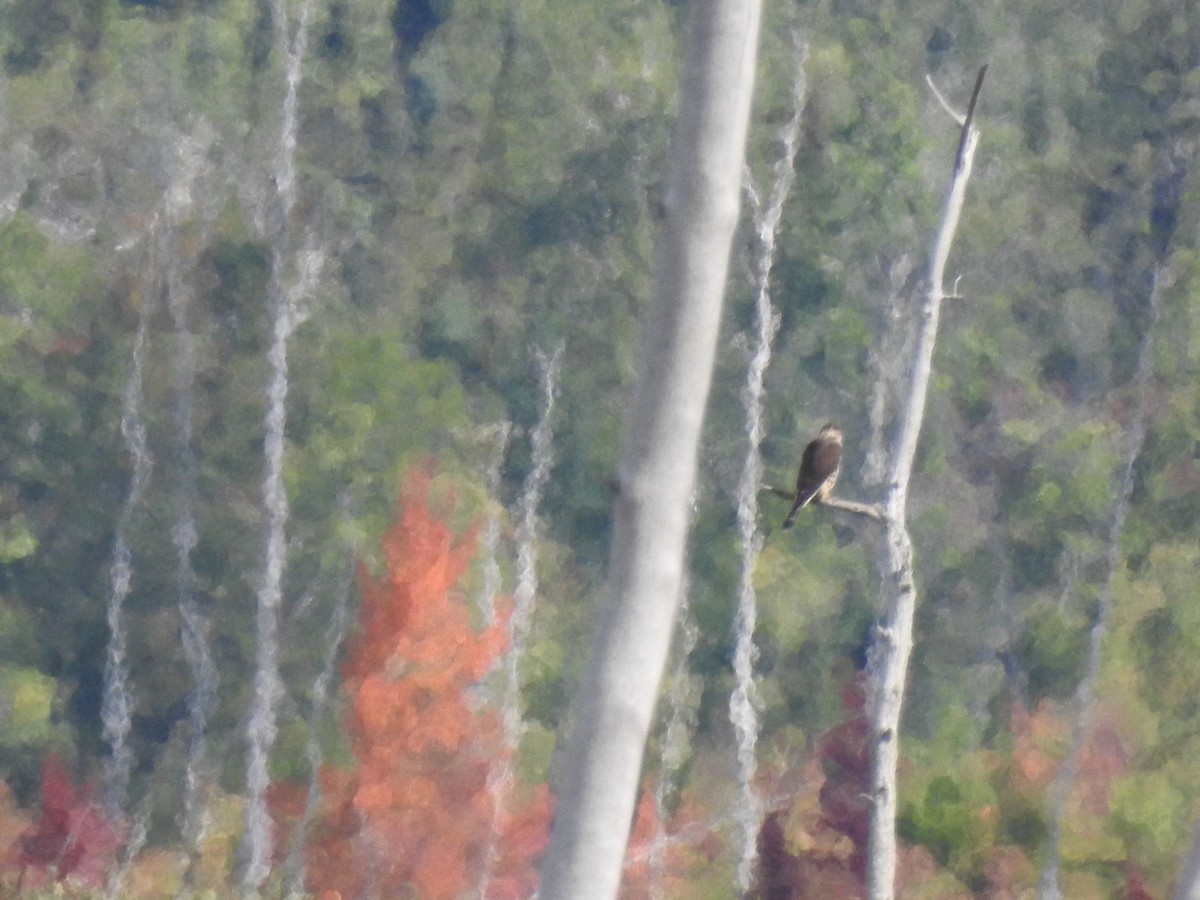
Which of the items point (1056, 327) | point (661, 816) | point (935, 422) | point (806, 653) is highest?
point (1056, 327)

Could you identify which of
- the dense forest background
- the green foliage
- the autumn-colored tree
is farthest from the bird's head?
the green foliage

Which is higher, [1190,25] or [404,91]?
[1190,25]

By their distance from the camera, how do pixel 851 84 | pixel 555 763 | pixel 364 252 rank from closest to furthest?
pixel 555 763 → pixel 851 84 → pixel 364 252

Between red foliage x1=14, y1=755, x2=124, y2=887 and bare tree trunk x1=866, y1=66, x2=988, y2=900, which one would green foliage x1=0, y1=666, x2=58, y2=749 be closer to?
red foliage x1=14, y1=755, x2=124, y2=887

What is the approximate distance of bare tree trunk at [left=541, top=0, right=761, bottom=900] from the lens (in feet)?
9.13

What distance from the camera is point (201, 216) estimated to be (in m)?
22.4

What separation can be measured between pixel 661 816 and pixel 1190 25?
39.6 ft

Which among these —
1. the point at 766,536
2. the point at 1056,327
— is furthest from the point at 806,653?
the point at 1056,327

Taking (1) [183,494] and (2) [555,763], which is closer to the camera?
(2) [555,763]

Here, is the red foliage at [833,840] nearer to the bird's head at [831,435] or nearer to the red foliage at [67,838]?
the bird's head at [831,435]

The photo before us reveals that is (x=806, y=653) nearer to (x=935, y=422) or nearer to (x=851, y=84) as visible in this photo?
(x=935, y=422)

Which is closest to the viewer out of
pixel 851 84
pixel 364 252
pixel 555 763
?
pixel 555 763

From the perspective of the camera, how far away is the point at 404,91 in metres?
24.3

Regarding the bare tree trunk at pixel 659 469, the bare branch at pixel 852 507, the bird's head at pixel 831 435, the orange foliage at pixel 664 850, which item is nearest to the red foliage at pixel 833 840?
the orange foliage at pixel 664 850
